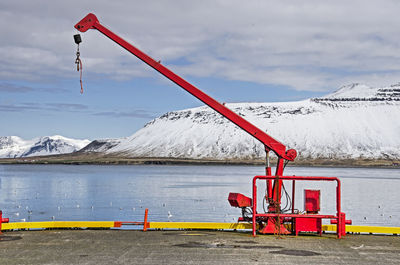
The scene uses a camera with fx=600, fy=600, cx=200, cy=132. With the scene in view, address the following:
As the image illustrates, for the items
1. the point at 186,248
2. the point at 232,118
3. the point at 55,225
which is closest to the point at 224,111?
the point at 232,118

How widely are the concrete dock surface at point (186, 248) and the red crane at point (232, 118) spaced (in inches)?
60.6

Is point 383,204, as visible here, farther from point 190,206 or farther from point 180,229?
point 180,229

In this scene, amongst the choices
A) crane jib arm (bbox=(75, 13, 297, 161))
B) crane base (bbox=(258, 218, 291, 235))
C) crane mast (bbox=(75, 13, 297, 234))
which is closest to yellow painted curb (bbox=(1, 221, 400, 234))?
crane base (bbox=(258, 218, 291, 235))

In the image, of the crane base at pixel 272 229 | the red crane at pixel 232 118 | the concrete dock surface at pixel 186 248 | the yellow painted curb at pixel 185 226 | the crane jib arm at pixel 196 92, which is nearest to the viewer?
the concrete dock surface at pixel 186 248

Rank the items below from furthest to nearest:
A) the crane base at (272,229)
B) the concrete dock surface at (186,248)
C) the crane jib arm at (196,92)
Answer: the crane jib arm at (196,92)
the crane base at (272,229)
the concrete dock surface at (186,248)

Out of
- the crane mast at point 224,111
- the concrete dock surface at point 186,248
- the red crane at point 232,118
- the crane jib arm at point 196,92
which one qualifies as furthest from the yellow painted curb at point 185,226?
the crane jib arm at point 196,92

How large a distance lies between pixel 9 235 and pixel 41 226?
2.03 metres

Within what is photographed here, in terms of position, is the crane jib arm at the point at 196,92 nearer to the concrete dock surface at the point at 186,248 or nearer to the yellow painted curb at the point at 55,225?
the concrete dock surface at the point at 186,248

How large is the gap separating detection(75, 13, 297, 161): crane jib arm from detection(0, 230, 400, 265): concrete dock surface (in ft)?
11.7

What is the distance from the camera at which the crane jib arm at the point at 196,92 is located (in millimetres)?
23781

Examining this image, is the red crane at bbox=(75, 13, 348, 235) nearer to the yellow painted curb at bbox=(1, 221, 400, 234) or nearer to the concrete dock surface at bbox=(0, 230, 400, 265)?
the yellow painted curb at bbox=(1, 221, 400, 234)

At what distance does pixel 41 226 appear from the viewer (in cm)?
2397

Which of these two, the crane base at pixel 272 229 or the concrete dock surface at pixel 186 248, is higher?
the crane base at pixel 272 229

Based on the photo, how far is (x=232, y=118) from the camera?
78.3 ft
